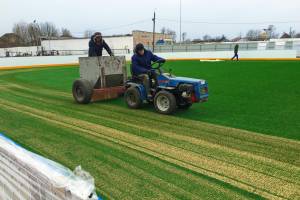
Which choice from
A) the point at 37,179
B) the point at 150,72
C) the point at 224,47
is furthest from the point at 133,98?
the point at 224,47

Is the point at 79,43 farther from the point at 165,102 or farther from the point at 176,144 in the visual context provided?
the point at 176,144

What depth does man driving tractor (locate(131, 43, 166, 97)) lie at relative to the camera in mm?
7414

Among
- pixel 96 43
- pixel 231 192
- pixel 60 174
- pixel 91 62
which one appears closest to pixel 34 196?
pixel 60 174

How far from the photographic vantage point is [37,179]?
2.49m

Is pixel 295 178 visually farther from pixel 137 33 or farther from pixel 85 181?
pixel 137 33

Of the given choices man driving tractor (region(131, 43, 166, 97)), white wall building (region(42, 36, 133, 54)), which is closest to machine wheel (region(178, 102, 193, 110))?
man driving tractor (region(131, 43, 166, 97))

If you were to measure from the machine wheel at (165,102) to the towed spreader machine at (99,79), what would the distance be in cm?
212

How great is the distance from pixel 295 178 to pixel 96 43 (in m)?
6.97

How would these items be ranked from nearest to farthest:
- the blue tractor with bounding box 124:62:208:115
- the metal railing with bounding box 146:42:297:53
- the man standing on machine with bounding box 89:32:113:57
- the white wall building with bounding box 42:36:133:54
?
1. the blue tractor with bounding box 124:62:208:115
2. the man standing on machine with bounding box 89:32:113:57
3. the metal railing with bounding box 146:42:297:53
4. the white wall building with bounding box 42:36:133:54

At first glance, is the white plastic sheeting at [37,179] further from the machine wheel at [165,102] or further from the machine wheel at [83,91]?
the machine wheel at [83,91]

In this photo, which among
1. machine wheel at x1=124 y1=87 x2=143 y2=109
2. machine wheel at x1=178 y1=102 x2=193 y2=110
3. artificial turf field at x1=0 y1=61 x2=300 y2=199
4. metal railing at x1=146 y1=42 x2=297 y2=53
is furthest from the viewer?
metal railing at x1=146 y1=42 x2=297 y2=53

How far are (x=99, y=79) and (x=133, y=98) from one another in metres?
1.42

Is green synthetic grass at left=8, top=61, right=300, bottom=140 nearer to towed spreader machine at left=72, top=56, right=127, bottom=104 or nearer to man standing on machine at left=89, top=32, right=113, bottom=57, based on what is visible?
towed spreader machine at left=72, top=56, right=127, bottom=104

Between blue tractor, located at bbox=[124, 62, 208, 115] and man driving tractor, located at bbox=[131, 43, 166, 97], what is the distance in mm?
105
